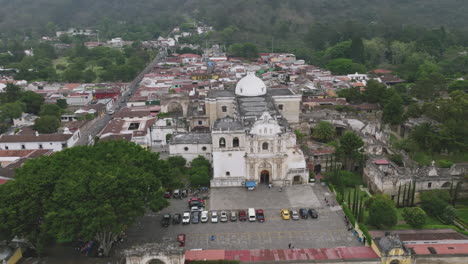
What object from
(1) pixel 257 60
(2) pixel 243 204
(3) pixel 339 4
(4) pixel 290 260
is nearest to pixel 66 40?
(1) pixel 257 60

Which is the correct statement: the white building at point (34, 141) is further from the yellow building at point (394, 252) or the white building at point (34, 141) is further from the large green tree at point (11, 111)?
the yellow building at point (394, 252)

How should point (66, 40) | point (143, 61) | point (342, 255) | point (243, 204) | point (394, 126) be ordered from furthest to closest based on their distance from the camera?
point (66, 40) < point (143, 61) < point (394, 126) < point (243, 204) < point (342, 255)

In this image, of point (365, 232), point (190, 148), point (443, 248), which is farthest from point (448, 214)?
point (190, 148)

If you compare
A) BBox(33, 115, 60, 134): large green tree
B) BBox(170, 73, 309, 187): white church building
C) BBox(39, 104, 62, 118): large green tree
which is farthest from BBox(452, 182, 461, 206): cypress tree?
BBox(39, 104, 62, 118): large green tree

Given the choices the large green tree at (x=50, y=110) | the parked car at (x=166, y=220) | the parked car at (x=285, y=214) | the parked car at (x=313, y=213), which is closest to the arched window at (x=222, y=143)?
the parked car at (x=285, y=214)

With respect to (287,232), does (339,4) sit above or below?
above

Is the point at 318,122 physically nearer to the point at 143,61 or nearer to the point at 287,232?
the point at 287,232
